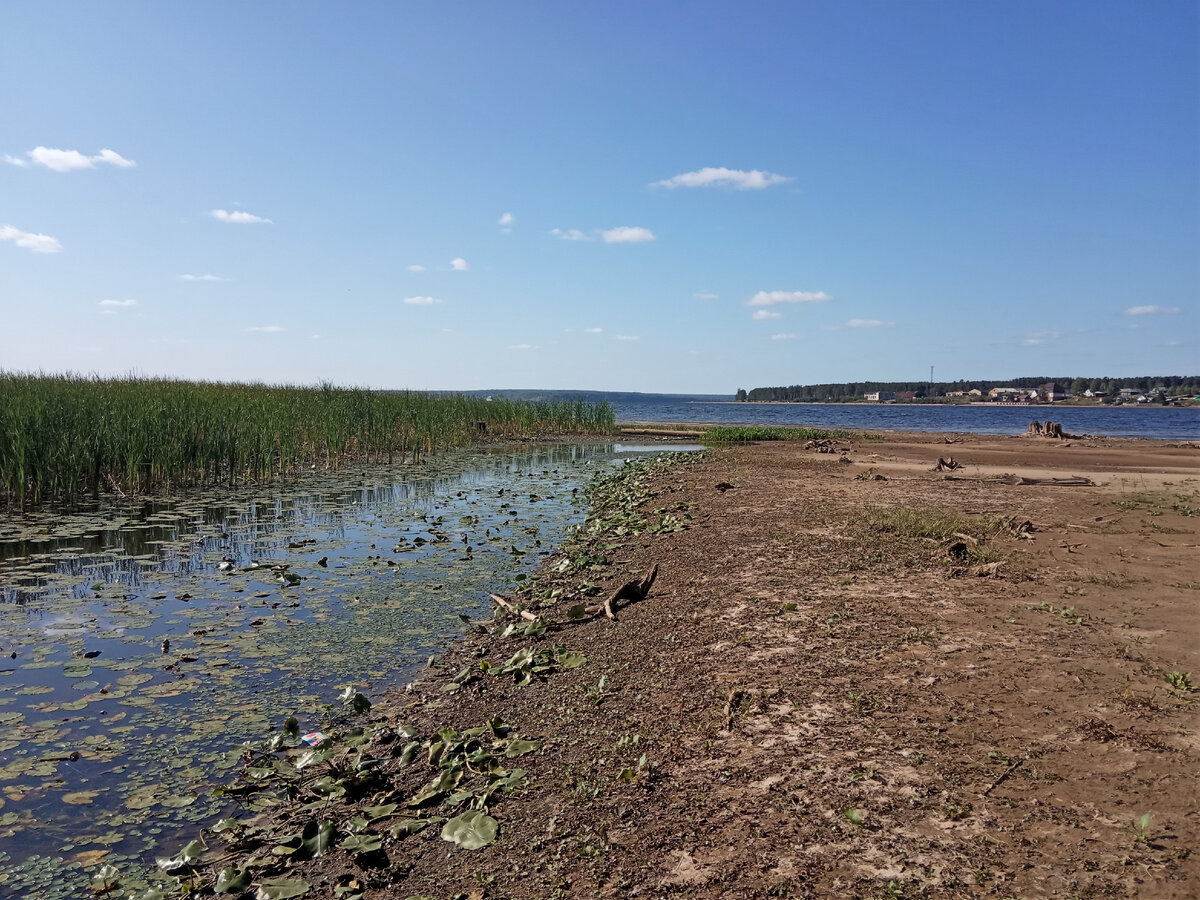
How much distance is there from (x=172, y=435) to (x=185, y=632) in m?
8.83

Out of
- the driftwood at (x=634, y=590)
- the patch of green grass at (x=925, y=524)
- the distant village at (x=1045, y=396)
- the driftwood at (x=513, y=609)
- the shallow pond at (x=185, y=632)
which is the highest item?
the distant village at (x=1045, y=396)

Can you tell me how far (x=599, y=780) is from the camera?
3262 millimetres

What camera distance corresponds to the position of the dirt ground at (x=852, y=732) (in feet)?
8.43

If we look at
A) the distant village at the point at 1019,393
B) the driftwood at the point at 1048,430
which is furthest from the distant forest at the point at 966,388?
the driftwood at the point at 1048,430

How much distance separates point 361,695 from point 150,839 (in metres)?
1.43

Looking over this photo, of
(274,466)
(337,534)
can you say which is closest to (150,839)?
(337,534)

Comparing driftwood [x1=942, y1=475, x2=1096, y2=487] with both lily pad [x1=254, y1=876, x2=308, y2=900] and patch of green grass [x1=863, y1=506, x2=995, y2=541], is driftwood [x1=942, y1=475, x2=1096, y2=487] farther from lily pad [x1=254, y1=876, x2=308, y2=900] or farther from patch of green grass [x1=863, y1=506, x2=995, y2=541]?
lily pad [x1=254, y1=876, x2=308, y2=900]

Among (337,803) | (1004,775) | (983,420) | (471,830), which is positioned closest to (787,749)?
(1004,775)

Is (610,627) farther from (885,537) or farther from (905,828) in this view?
(885,537)

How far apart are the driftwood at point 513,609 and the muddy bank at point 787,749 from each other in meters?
0.11

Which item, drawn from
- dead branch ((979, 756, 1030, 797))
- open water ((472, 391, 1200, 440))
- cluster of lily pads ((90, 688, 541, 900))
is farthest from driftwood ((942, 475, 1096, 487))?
open water ((472, 391, 1200, 440))

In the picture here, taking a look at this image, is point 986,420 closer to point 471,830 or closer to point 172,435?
point 172,435

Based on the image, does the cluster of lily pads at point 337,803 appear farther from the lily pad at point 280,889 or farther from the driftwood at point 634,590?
the driftwood at point 634,590

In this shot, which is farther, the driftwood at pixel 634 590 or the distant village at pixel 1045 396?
the distant village at pixel 1045 396
